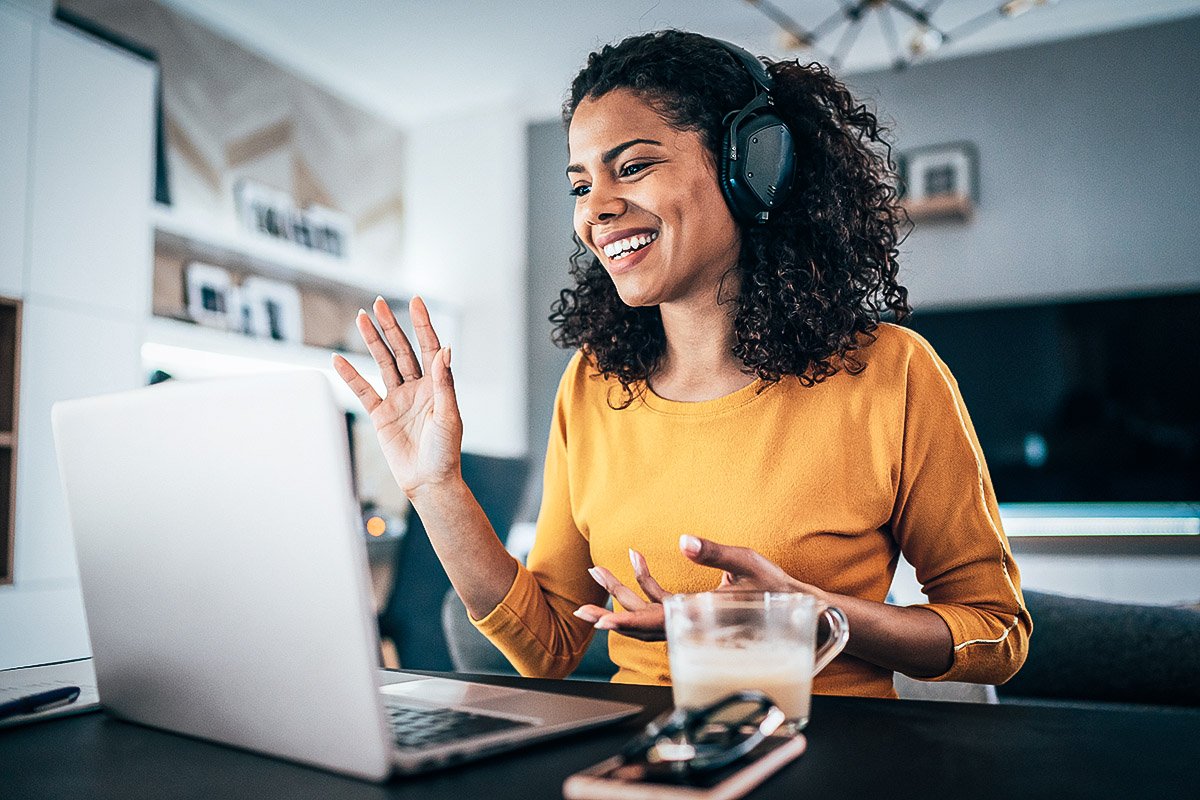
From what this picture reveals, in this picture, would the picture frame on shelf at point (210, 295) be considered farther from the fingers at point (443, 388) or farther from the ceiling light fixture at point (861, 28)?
the fingers at point (443, 388)

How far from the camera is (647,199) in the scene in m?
1.14

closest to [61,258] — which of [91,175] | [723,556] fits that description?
[91,175]

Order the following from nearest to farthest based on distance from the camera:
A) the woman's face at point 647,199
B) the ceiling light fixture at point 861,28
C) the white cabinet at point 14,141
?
the woman's face at point 647,199 < the white cabinet at point 14,141 < the ceiling light fixture at point 861,28

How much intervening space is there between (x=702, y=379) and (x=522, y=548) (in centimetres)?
319

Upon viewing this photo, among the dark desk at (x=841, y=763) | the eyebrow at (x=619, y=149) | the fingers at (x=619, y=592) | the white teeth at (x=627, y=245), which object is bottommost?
the dark desk at (x=841, y=763)

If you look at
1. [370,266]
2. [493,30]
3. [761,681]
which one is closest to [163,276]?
[370,266]

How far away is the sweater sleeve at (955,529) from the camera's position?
99cm

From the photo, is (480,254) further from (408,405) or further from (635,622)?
(635,622)

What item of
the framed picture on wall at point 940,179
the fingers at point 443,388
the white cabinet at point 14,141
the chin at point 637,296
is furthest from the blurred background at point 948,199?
the fingers at point 443,388

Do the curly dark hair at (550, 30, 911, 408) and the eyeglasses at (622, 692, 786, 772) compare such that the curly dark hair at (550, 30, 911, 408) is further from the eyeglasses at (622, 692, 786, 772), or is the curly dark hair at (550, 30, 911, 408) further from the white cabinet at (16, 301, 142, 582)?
the white cabinet at (16, 301, 142, 582)

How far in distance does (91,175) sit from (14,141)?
0.22 metres

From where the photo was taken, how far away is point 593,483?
1.20 m

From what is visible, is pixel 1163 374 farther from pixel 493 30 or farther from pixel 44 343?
pixel 44 343

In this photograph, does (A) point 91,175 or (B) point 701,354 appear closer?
(B) point 701,354
